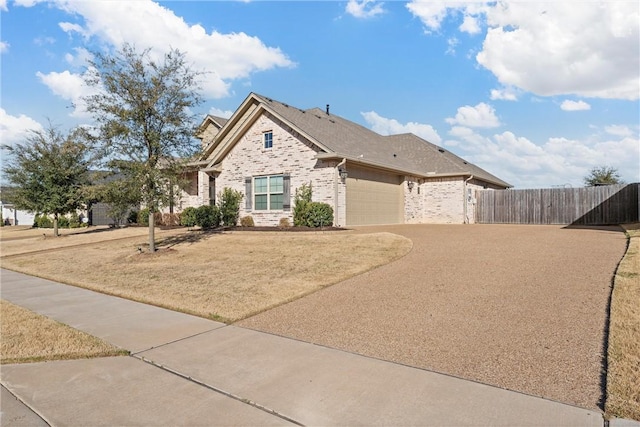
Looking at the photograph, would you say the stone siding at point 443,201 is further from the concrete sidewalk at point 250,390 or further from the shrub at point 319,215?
the concrete sidewalk at point 250,390

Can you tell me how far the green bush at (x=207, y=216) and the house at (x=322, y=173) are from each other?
47.4 inches

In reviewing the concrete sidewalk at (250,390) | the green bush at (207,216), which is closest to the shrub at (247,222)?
the green bush at (207,216)

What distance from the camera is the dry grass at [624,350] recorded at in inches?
132

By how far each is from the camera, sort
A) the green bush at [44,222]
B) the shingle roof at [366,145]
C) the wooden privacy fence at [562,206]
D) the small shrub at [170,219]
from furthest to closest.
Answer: the green bush at [44,222], the small shrub at [170,219], the wooden privacy fence at [562,206], the shingle roof at [366,145]

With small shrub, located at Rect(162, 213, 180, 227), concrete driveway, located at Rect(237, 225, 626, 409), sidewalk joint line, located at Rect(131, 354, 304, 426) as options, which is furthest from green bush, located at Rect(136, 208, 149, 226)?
sidewalk joint line, located at Rect(131, 354, 304, 426)

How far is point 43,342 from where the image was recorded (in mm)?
5469

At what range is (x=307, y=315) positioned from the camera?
251 inches

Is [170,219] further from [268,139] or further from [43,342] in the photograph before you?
[43,342]

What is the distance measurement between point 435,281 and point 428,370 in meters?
3.90

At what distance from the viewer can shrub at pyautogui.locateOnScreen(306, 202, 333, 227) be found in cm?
1625

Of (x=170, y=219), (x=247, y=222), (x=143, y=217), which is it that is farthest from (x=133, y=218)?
(x=247, y=222)

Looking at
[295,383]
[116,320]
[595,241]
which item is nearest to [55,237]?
[116,320]

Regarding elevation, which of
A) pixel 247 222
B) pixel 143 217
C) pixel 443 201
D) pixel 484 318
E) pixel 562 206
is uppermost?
pixel 443 201

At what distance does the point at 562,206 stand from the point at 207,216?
1907cm
